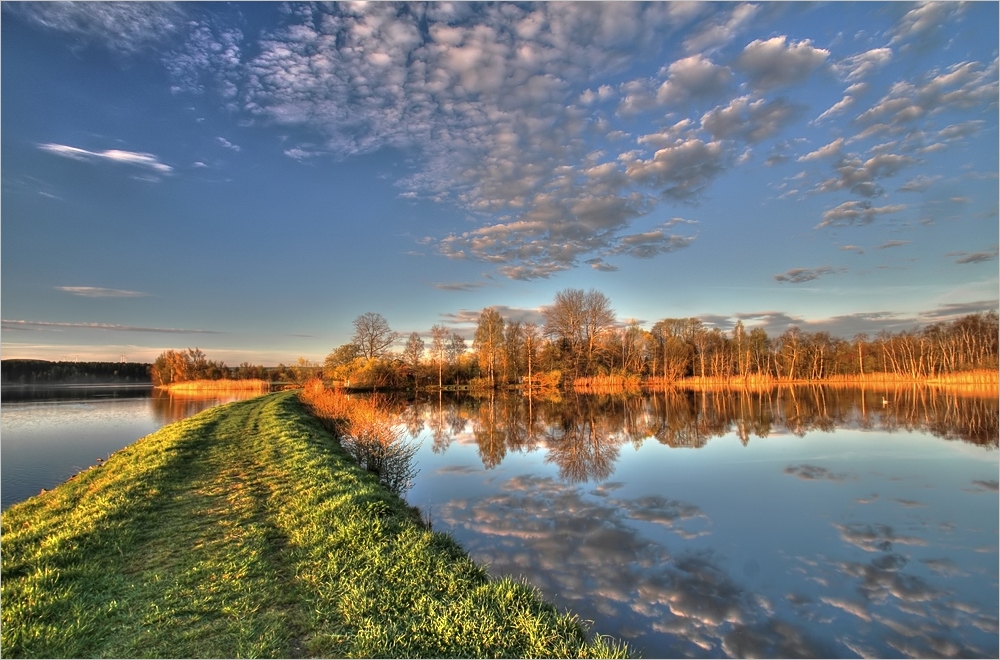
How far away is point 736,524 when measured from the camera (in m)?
9.01

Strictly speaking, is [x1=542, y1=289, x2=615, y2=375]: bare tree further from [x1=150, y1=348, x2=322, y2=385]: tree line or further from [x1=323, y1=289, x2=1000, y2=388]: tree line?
[x1=150, y1=348, x2=322, y2=385]: tree line

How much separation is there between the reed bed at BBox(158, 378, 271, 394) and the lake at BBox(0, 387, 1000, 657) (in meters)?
36.0

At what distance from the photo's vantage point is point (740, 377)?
211 ft

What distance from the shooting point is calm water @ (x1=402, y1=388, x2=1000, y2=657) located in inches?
221

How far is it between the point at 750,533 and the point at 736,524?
470 mm

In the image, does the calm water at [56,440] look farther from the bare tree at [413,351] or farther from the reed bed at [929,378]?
the reed bed at [929,378]

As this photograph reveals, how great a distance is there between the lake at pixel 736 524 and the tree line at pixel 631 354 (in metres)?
37.8

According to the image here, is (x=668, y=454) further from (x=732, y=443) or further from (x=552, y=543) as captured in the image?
(x=552, y=543)

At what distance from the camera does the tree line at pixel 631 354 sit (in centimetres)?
5603

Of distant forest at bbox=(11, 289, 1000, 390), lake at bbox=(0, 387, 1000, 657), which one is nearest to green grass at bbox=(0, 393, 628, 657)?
lake at bbox=(0, 387, 1000, 657)

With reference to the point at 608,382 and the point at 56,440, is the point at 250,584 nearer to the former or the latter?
the point at 56,440

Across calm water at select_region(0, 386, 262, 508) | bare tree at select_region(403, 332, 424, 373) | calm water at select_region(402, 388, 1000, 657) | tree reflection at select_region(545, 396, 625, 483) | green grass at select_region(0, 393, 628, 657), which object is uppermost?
bare tree at select_region(403, 332, 424, 373)

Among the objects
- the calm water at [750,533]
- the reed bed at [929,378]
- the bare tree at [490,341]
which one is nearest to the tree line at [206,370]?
the bare tree at [490,341]

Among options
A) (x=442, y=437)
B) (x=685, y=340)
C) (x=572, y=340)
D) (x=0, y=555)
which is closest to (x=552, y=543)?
(x=0, y=555)
